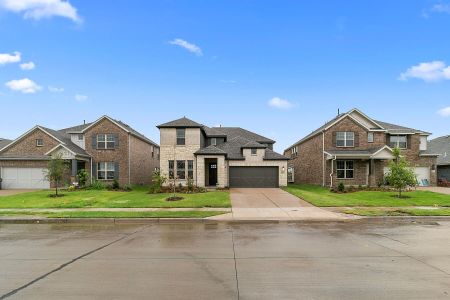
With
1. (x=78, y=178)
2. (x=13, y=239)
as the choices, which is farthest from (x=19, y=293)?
(x=78, y=178)

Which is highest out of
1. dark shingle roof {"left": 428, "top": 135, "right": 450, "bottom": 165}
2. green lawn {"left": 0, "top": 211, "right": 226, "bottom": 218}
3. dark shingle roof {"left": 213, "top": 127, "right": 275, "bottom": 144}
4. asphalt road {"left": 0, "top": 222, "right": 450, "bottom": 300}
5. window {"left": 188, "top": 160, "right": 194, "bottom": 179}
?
dark shingle roof {"left": 213, "top": 127, "right": 275, "bottom": 144}

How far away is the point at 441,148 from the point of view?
1715 inches

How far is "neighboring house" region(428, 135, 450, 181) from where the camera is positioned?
129 ft

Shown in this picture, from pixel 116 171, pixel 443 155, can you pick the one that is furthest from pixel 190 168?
pixel 443 155

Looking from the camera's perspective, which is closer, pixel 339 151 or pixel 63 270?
pixel 63 270

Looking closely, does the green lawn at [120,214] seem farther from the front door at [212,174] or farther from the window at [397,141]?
the window at [397,141]

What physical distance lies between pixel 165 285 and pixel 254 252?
3190mm

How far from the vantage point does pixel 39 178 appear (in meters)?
34.0

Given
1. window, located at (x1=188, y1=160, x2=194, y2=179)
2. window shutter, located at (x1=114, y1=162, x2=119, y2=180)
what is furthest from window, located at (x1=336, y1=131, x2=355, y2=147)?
window shutter, located at (x1=114, y1=162, x2=119, y2=180)

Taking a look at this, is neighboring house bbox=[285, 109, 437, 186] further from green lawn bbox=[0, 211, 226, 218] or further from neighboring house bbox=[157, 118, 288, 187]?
green lawn bbox=[0, 211, 226, 218]

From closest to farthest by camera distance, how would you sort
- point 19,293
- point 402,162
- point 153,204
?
point 19,293
point 153,204
point 402,162

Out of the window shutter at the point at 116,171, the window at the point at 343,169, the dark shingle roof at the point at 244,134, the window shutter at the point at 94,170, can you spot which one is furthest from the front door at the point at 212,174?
the window at the point at 343,169

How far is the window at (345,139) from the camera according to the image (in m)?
34.4

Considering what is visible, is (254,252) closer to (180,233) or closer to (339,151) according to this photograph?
(180,233)
